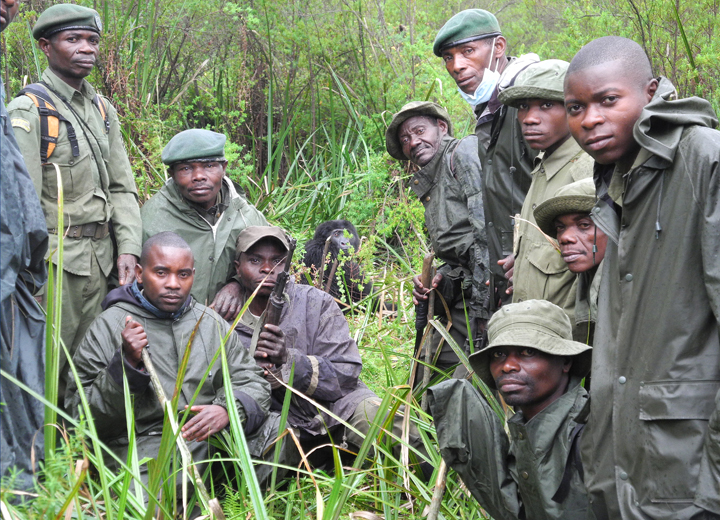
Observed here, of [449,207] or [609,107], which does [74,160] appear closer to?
[449,207]

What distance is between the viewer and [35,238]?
8.77ft

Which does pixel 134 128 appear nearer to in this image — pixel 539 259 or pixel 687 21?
pixel 539 259

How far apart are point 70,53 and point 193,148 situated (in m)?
0.82

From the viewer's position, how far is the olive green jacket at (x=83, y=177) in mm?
3832

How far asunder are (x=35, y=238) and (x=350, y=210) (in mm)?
4837

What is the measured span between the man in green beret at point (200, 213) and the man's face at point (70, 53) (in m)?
0.69

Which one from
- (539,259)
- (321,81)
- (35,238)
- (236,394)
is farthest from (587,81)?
(321,81)

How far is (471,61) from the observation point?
4.25 metres

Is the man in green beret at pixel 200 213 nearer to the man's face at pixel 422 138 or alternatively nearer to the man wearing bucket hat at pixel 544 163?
the man's face at pixel 422 138

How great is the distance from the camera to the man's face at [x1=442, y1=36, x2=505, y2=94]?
4.25 m

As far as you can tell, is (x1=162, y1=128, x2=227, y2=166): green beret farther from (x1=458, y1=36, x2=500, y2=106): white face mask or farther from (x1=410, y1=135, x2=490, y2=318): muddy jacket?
(x1=458, y1=36, x2=500, y2=106): white face mask

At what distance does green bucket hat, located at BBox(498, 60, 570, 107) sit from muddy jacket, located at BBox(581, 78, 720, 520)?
4.00ft

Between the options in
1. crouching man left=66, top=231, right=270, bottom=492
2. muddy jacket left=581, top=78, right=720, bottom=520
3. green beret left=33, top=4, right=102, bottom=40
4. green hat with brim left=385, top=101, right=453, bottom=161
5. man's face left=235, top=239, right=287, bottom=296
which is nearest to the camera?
muddy jacket left=581, top=78, right=720, bottom=520

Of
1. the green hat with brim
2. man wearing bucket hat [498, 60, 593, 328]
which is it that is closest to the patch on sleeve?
the green hat with brim
